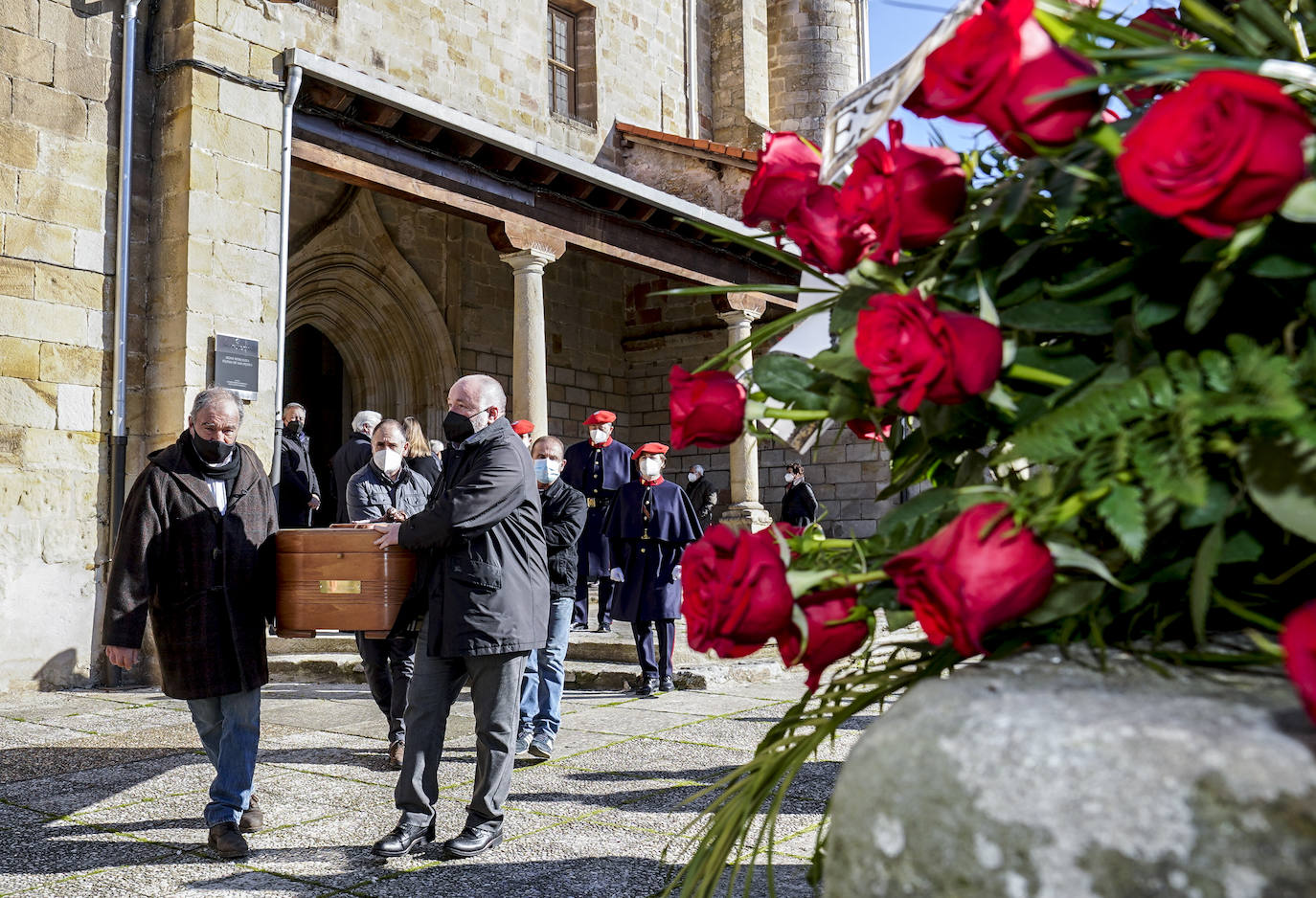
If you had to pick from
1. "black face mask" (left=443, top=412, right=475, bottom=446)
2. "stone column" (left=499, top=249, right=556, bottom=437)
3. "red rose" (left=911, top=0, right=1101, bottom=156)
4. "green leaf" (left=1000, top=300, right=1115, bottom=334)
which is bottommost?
"green leaf" (left=1000, top=300, right=1115, bottom=334)

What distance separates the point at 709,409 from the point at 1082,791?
1.54ft

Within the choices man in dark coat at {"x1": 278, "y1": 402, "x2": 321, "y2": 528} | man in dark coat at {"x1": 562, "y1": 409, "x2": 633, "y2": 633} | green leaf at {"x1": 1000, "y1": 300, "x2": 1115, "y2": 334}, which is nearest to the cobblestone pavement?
green leaf at {"x1": 1000, "y1": 300, "x2": 1115, "y2": 334}

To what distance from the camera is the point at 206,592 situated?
165 inches

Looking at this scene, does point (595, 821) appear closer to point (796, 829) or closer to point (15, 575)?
point (796, 829)

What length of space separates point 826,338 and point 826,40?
1998 cm

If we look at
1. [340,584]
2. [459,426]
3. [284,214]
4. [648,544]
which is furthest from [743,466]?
[340,584]

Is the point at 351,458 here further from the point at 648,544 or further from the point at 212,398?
the point at 212,398

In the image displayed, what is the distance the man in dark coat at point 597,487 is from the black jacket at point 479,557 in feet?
16.6

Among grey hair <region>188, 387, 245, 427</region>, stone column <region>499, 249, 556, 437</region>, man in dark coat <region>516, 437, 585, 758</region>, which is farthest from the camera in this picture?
stone column <region>499, 249, 556, 437</region>

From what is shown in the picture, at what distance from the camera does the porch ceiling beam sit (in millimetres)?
9805

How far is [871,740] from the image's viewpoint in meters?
0.78

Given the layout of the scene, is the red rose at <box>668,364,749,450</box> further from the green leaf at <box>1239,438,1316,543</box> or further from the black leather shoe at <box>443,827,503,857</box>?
the black leather shoe at <box>443,827,503,857</box>

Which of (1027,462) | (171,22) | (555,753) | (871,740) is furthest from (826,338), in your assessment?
(171,22)

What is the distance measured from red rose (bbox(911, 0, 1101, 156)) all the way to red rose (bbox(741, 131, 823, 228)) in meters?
0.22
